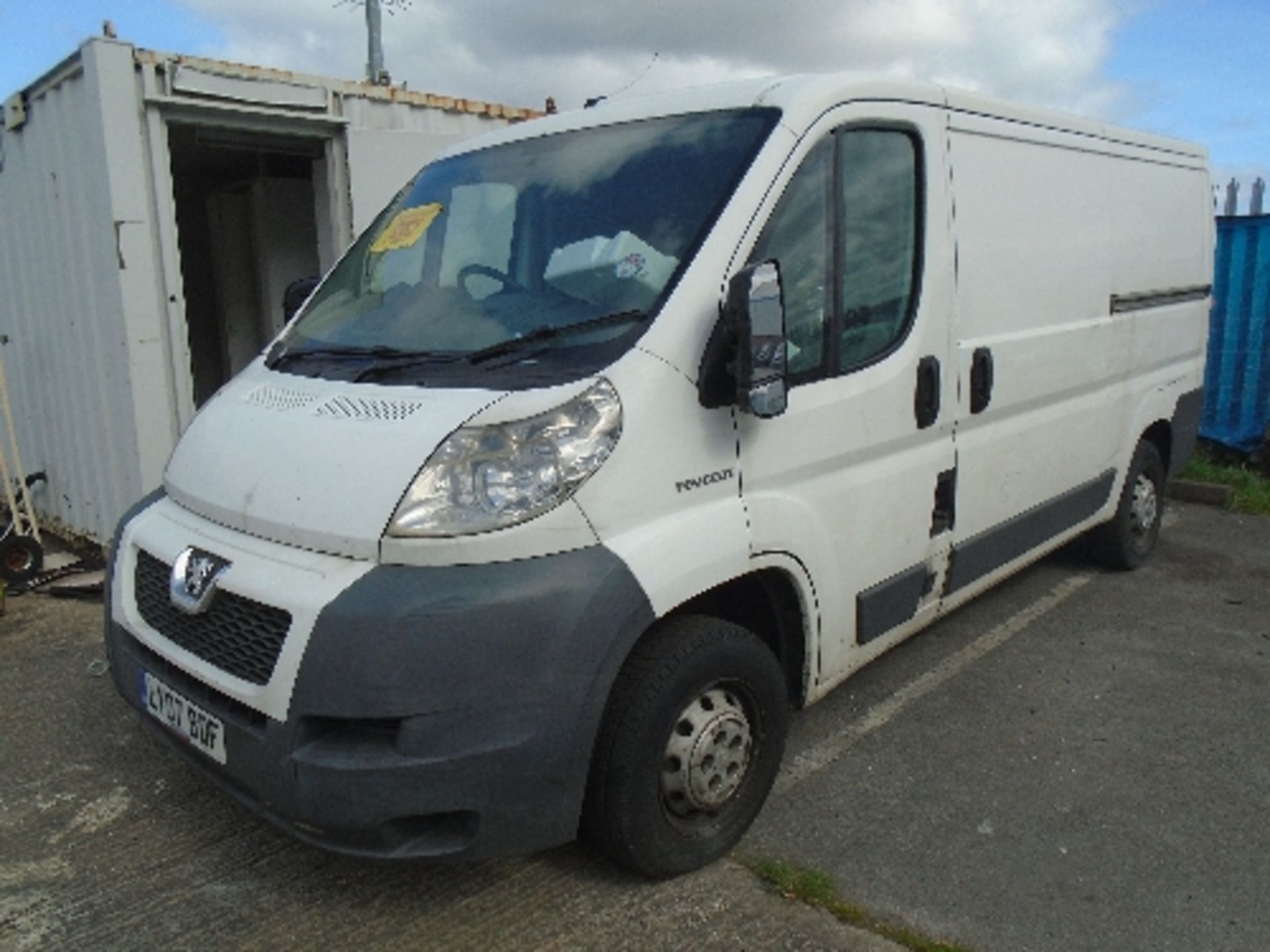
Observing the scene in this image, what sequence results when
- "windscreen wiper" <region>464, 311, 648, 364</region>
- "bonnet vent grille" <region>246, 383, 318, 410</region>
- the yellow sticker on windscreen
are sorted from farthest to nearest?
the yellow sticker on windscreen
"bonnet vent grille" <region>246, 383, 318, 410</region>
"windscreen wiper" <region>464, 311, 648, 364</region>

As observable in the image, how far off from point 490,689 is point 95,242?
4.51 m

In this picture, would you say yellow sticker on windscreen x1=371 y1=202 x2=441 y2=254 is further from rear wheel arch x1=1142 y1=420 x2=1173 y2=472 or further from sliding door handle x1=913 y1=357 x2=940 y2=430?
rear wheel arch x1=1142 y1=420 x2=1173 y2=472

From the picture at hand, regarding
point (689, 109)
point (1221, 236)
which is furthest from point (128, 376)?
point (1221, 236)

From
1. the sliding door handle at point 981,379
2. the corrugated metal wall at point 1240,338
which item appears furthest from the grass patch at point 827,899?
the corrugated metal wall at point 1240,338

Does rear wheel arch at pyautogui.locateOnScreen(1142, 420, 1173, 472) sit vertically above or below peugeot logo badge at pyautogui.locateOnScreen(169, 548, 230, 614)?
below

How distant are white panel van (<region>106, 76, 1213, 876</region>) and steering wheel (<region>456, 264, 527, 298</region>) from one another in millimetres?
13

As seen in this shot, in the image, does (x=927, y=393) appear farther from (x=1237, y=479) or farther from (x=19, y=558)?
(x=1237, y=479)

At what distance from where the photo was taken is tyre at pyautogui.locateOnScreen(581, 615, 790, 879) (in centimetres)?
244

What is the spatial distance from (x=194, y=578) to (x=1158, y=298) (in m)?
4.59

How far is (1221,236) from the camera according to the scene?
810 centimetres

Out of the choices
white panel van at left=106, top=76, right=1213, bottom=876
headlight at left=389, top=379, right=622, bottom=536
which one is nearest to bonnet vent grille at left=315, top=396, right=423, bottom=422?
white panel van at left=106, top=76, right=1213, bottom=876

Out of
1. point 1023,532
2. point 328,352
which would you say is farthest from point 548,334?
point 1023,532

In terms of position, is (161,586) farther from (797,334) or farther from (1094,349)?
(1094,349)

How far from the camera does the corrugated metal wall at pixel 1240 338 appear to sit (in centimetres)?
789
